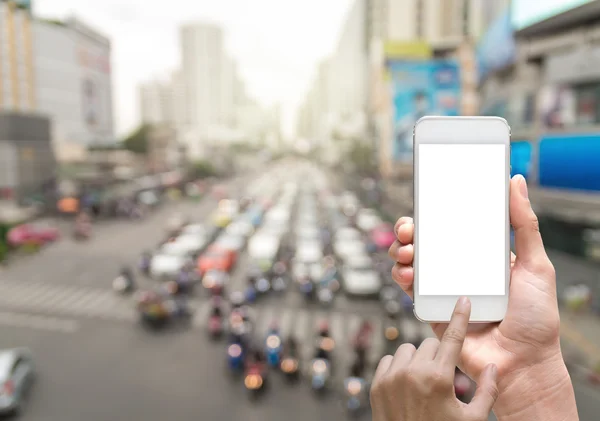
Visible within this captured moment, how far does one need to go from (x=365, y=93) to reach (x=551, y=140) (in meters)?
35.4

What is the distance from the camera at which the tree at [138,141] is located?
3853 centimetres

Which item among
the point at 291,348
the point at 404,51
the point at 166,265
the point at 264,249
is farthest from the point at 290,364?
the point at 404,51

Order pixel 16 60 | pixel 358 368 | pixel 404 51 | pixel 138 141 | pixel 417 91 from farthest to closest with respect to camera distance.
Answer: pixel 138 141 < pixel 404 51 < pixel 417 91 < pixel 16 60 < pixel 358 368

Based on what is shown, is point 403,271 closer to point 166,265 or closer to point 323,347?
point 323,347

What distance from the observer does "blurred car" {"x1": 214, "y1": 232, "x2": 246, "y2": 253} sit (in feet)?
57.2

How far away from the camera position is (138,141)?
128 ft

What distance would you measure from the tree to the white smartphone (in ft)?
130

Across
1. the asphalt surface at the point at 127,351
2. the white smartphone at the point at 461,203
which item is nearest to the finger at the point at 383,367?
the white smartphone at the point at 461,203

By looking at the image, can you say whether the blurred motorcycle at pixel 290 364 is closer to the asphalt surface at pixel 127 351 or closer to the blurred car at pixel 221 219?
the asphalt surface at pixel 127 351

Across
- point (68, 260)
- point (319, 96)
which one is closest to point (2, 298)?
point (68, 260)

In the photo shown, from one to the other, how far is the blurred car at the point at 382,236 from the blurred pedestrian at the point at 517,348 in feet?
54.8

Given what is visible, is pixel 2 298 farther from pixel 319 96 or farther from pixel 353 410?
pixel 319 96

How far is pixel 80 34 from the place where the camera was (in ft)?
88.4

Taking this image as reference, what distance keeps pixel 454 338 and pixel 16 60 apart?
24.6 metres
